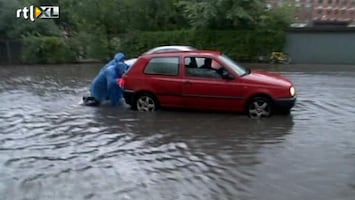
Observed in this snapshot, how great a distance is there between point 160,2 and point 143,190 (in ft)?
82.9

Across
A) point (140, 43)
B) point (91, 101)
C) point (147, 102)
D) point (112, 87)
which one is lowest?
point (91, 101)

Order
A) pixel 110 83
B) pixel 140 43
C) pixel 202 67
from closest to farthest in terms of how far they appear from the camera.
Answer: pixel 202 67
pixel 110 83
pixel 140 43

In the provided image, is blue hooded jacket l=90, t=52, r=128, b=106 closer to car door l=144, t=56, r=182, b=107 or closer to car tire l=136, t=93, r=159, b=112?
car tire l=136, t=93, r=159, b=112

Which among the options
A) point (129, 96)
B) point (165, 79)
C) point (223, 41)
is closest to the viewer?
point (165, 79)

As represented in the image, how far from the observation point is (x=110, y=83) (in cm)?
1317

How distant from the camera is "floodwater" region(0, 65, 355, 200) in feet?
21.7

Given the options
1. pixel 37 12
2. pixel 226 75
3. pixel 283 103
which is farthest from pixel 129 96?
pixel 37 12

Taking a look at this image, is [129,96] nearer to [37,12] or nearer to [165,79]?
[165,79]

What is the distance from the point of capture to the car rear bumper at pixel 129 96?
1236cm

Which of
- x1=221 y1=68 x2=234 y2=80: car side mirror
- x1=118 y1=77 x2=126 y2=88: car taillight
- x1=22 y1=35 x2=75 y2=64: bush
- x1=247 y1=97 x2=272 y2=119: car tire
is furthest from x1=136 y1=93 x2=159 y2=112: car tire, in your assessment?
x1=22 y1=35 x2=75 y2=64: bush

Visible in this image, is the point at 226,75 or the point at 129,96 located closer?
the point at 226,75

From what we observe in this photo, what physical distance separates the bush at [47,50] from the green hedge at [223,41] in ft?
13.4

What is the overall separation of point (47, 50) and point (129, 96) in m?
20.4

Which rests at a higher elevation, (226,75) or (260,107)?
(226,75)
